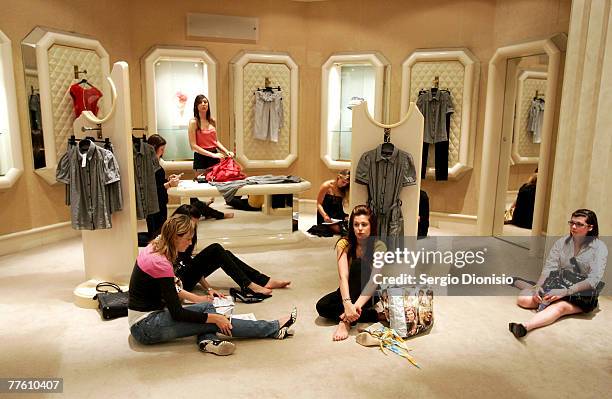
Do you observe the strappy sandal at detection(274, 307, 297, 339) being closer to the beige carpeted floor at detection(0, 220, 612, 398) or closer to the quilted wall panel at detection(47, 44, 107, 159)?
the beige carpeted floor at detection(0, 220, 612, 398)

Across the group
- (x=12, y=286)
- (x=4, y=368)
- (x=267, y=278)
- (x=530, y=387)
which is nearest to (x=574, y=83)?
(x=530, y=387)

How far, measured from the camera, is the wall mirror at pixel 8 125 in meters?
4.95

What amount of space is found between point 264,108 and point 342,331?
4396 millimetres

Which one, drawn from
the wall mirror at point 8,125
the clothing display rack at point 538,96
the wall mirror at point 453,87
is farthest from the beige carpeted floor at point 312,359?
the clothing display rack at point 538,96

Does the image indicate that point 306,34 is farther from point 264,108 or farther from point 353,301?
point 353,301

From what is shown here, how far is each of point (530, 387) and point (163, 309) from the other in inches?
90.8

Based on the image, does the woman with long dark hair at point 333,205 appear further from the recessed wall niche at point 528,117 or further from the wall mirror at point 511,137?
the recessed wall niche at point 528,117

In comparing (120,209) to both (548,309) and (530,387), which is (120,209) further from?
(548,309)

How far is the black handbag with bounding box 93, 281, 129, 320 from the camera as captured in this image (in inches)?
138

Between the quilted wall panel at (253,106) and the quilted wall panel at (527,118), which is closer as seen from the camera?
the quilted wall panel at (527,118)

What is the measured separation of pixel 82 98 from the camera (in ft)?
18.3

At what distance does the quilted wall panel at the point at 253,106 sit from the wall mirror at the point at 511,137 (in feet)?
9.40

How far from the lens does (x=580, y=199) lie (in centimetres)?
429

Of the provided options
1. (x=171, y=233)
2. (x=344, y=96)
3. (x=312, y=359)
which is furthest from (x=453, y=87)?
(x=171, y=233)
